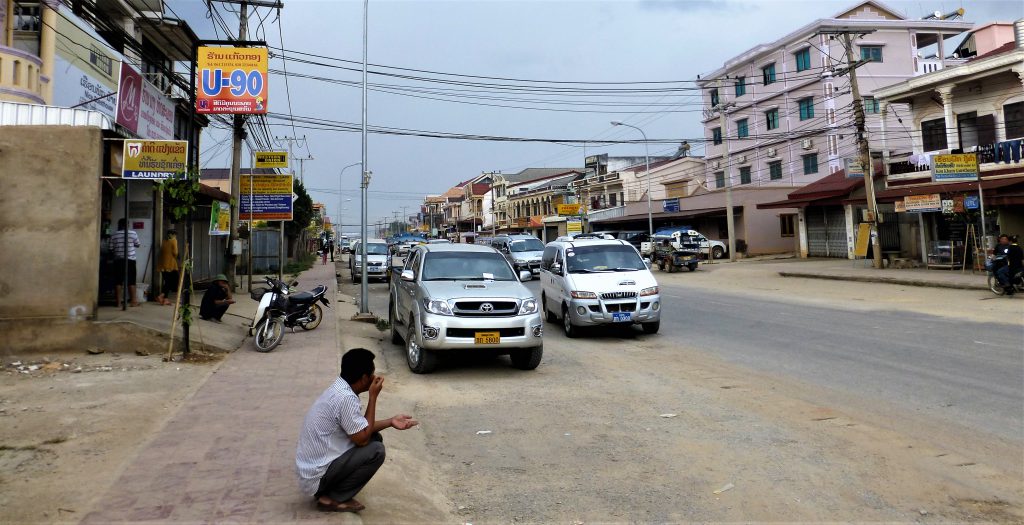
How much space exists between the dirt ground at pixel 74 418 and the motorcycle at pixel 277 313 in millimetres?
994

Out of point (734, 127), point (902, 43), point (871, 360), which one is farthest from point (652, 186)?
point (871, 360)

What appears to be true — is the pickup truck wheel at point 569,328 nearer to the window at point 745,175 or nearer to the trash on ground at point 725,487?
the trash on ground at point 725,487

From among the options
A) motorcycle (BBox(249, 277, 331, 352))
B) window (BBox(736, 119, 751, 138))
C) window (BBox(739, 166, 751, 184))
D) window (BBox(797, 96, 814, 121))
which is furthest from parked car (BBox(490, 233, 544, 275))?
window (BBox(736, 119, 751, 138))

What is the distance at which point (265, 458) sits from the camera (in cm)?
476

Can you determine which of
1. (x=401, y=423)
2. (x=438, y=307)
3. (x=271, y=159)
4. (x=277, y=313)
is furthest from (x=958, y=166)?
(x=401, y=423)

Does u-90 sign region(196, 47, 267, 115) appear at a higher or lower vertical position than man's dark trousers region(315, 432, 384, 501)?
higher

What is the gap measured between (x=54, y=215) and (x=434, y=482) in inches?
300

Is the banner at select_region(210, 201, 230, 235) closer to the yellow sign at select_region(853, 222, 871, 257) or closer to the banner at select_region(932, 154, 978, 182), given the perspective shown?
the banner at select_region(932, 154, 978, 182)

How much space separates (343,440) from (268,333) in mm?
7088

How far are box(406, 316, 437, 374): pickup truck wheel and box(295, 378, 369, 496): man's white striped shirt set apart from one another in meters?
4.77

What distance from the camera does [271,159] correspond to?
1936cm

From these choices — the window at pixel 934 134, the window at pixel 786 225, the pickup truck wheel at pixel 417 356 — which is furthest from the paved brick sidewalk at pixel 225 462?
the window at pixel 786 225

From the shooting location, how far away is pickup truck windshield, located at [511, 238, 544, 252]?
Answer: 87.4 ft

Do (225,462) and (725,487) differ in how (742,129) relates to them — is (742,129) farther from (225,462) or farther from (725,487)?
(225,462)
